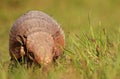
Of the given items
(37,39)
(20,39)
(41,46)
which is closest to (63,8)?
(20,39)

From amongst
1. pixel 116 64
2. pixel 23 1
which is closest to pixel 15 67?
pixel 116 64

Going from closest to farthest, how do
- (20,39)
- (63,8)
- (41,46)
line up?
(41,46) → (20,39) → (63,8)

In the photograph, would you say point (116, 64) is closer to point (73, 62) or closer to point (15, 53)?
point (73, 62)

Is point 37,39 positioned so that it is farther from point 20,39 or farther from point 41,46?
point 20,39

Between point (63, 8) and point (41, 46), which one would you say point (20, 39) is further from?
point (63, 8)

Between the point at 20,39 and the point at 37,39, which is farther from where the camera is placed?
the point at 20,39

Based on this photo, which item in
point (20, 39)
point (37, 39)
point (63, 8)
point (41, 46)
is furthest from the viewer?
point (63, 8)

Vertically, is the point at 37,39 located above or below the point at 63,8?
above

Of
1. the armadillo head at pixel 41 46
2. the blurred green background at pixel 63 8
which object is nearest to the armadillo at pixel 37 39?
the armadillo head at pixel 41 46
